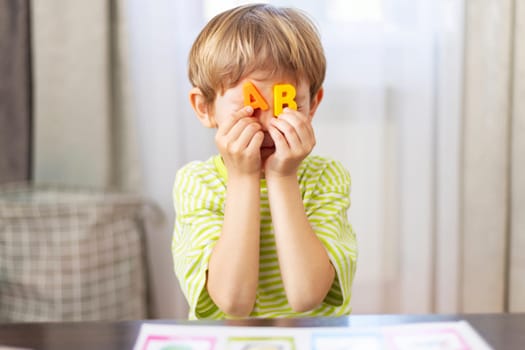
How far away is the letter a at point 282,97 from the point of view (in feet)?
2.70

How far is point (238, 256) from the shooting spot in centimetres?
79

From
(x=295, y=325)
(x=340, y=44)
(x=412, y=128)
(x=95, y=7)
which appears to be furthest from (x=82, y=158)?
(x=295, y=325)

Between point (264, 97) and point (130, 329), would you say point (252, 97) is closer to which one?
point (264, 97)

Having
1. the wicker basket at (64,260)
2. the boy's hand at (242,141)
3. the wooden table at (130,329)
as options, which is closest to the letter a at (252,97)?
A: the boy's hand at (242,141)

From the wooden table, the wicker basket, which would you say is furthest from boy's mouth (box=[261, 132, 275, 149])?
the wicker basket

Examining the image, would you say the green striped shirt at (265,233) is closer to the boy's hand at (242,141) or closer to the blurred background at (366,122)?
the boy's hand at (242,141)

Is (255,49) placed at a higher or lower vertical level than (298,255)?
higher

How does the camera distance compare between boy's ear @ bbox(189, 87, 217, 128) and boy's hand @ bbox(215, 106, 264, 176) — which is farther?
boy's ear @ bbox(189, 87, 217, 128)

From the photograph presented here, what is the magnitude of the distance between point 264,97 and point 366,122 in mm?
1049

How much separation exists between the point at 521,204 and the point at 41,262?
1409mm

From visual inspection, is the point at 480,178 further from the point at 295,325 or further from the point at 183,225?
the point at 295,325

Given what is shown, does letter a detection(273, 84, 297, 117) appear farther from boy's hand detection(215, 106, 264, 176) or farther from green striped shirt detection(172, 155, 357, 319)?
green striped shirt detection(172, 155, 357, 319)

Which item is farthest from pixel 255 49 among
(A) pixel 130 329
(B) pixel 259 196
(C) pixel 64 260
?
(C) pixel 64 260

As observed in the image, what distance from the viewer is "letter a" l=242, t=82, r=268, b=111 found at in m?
0.82
